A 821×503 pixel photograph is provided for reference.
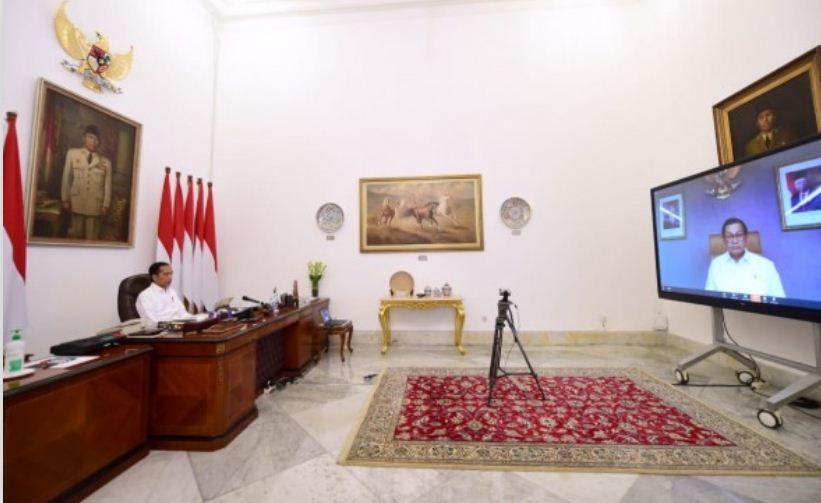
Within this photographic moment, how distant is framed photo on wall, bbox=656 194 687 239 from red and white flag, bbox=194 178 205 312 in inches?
225

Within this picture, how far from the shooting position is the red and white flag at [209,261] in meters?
4.89

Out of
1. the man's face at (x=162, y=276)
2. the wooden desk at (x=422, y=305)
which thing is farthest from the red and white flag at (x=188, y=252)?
the wooden desk at (x=422, y=305)

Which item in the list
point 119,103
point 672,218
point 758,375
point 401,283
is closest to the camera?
point 758,375

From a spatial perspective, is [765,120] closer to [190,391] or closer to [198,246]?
[190,391]

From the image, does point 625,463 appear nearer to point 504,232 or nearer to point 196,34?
point 504,232

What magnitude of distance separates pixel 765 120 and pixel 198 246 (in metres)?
6.62

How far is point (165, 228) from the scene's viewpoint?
4289mm

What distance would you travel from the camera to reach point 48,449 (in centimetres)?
196

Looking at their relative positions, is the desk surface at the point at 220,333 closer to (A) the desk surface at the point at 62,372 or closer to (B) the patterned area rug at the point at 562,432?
(A) the desk surface at the point at 62,372

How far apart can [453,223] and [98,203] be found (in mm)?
4189

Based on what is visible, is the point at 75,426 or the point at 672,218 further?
the point at 672,218

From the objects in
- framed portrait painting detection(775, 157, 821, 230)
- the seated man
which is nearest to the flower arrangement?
the seated man

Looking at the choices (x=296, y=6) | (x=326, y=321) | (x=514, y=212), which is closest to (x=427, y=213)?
(x=514, y=212)

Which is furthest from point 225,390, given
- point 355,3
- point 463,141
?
point 355,3
